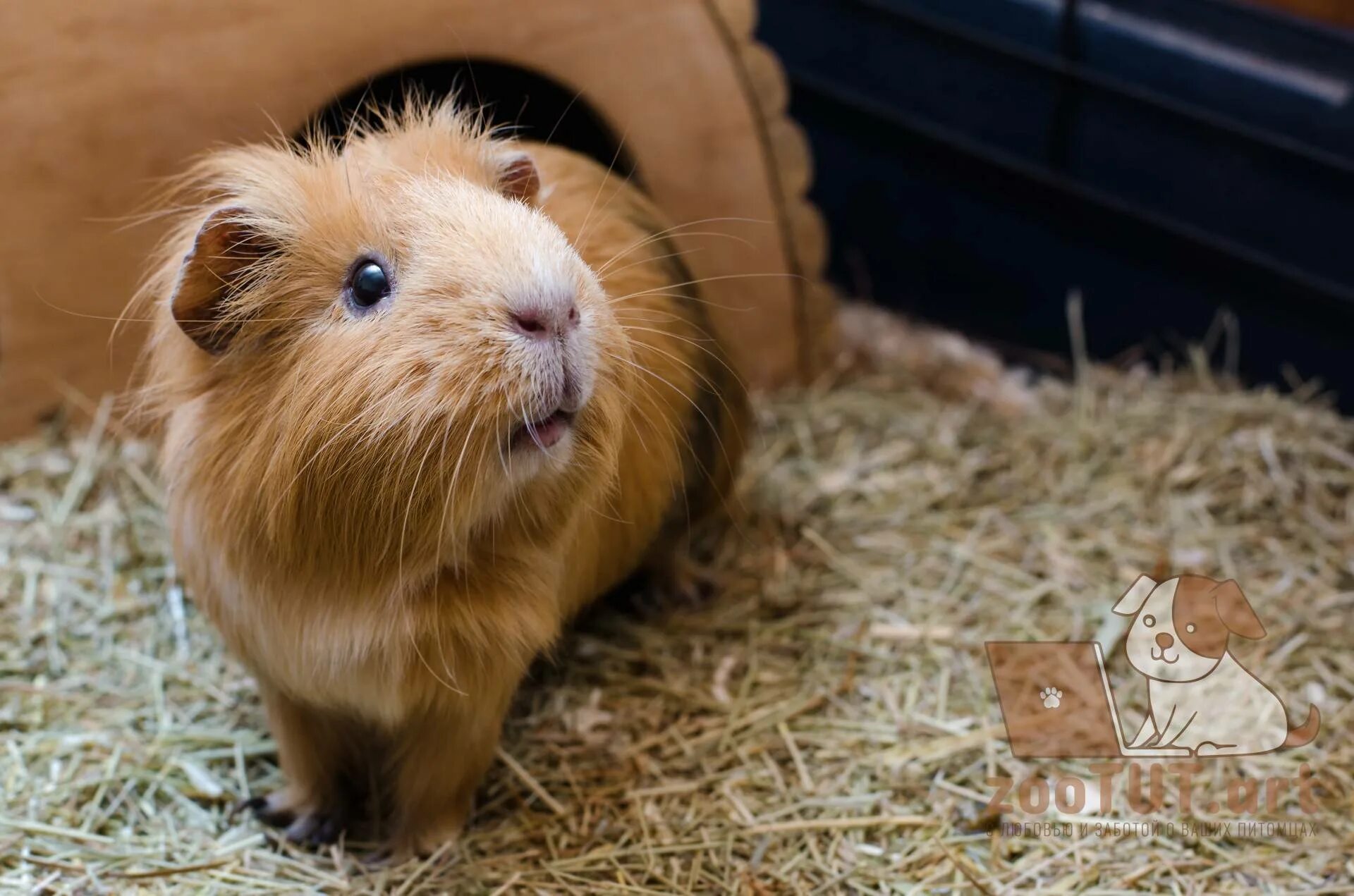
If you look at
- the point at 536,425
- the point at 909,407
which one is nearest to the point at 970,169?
the point at 909,407

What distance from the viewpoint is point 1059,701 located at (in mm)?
2650

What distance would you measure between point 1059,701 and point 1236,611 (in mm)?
535

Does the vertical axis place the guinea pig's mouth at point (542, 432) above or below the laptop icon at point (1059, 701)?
below

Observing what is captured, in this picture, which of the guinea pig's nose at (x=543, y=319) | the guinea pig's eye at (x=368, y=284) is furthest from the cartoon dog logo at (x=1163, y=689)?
the guinea pig's eye at (x=368, y=284)

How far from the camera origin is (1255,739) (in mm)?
2570

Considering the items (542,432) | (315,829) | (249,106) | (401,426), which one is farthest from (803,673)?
(249,106)

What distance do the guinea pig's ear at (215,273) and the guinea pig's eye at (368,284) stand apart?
156 mm

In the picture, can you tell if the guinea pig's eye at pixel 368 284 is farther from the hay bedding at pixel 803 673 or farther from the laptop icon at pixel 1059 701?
the laptop icon at pixel 1059 701

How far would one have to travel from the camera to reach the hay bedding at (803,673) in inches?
93.6

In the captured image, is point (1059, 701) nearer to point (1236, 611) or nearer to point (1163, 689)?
point (1163, 689)

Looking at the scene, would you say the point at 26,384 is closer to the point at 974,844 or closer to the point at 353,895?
the point at 353,895

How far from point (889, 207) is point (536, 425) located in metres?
2.77

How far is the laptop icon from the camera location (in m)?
2.57

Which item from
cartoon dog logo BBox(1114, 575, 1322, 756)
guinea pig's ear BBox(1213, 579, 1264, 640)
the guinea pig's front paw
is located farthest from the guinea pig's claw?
guinea pig's ear BBox(1213, 579, 1264, 640)
